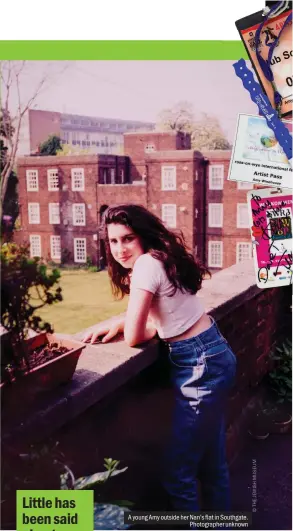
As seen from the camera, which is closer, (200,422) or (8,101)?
(8,101)

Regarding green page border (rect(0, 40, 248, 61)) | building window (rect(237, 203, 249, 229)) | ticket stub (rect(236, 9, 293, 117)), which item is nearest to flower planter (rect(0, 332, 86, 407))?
building window (rect(237, 203, 249, 229))

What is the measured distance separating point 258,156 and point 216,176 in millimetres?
164

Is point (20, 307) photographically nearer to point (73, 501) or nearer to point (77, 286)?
point (77, 286)

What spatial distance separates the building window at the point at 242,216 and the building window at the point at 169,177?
255 millimetres

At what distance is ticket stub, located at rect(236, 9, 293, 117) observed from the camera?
2.18 metres

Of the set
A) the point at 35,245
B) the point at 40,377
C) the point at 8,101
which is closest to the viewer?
the point at 40,377

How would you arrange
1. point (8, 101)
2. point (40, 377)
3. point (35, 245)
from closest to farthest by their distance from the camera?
point (40, 377)
point (8, 101)
point (35, 245)

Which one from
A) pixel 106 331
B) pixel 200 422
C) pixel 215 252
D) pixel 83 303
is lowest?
pixel 200 422

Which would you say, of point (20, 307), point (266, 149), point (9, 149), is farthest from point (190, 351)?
point (9, 149)

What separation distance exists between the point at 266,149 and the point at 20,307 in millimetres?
1027

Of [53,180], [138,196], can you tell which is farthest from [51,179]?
[138,196]

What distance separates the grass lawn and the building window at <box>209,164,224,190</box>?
1.67 ft

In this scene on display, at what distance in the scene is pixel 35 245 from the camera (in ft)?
7.54

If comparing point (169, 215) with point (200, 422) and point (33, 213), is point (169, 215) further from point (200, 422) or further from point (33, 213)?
point (200, 422)
